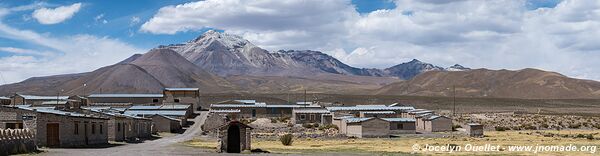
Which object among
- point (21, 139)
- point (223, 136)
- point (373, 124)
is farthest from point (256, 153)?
point (373, 124)

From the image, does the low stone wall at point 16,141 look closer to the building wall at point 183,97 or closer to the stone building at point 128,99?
the building wall at point 183,97

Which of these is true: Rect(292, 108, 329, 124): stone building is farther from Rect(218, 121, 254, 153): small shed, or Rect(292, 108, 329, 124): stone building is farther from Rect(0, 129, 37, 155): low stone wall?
Rect(0, 129, 37, 155): low stone wall

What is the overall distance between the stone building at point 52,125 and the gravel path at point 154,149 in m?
1.71

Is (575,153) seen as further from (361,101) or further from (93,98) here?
(361,101)

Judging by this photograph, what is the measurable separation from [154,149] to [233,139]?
5065 millimetres

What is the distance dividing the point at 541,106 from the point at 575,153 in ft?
412

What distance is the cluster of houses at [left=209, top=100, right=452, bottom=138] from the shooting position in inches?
2926

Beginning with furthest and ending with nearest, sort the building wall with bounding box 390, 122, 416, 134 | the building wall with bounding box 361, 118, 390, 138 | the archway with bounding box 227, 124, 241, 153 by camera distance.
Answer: the building wall with bounding box 390, 122, 416, 134 → the building wall with bounding box 361, 118, 390, 138 → the archway with bounding box 227, 124, 241, 153

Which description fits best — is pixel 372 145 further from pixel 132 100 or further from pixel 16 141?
pixel 132 100

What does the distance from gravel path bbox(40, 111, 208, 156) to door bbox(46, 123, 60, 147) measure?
5.56ft

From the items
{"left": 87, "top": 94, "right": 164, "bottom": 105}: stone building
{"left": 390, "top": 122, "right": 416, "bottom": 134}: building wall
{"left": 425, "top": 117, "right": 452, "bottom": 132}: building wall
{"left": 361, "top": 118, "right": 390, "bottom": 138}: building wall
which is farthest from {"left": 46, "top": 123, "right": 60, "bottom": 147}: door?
{"left": 87, "top": 94, "right": 164, "bottom": 105}: stone building

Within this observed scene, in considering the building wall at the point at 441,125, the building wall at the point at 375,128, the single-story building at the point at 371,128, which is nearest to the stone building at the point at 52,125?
the single-story building at the point at 371,128

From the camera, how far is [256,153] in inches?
1719

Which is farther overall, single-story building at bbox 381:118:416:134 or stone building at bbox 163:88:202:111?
stone building at bbox 163:88:202:111
